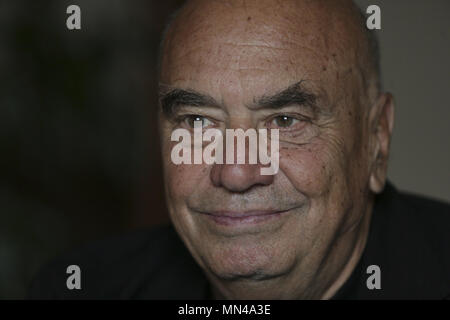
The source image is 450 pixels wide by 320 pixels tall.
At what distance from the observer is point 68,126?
8.19ft

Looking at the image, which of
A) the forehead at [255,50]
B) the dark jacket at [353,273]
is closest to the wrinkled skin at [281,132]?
the forehead at [255,50]

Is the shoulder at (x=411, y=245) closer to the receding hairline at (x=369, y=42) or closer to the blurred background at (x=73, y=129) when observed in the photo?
the receding hairline at (x=369, y=42)

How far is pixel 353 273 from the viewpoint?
1480 mm

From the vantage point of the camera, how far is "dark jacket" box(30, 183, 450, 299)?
4.71 feet

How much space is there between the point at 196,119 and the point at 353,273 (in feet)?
1.65

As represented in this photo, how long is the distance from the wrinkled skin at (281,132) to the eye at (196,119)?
17mm

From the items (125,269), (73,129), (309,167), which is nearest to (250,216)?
(309,167)

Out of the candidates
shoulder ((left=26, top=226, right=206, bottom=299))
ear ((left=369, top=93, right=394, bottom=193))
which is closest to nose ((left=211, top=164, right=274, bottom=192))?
ear ((left=369, top=93, right=394, bottom=193))

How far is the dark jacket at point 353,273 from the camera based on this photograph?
1.43m

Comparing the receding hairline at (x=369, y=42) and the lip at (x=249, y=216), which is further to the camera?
the receding hairline at (x=369, y=42)

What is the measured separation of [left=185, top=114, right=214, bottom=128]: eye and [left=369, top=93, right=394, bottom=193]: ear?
1.20ft

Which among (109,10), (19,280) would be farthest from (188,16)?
(19,280)
